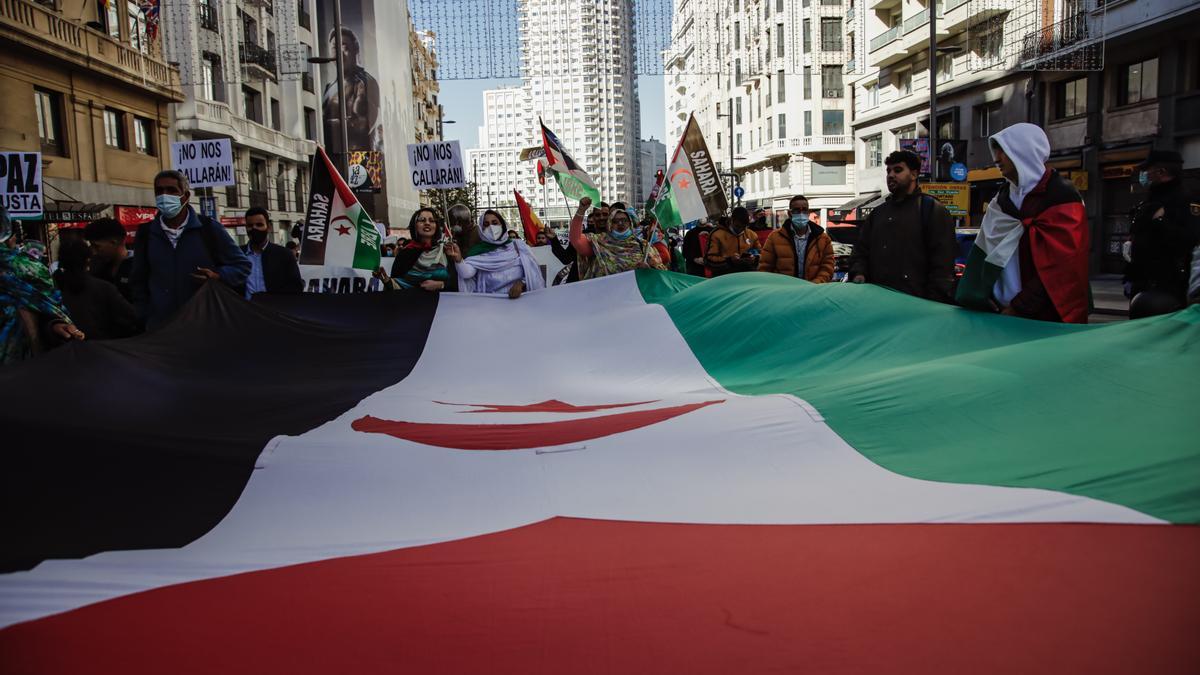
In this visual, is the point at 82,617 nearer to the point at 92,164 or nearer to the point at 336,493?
the point at 336,493

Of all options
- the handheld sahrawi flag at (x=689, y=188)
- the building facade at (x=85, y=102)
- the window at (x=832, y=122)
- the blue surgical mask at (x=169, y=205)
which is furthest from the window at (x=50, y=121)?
the window at (x=832, y=122)

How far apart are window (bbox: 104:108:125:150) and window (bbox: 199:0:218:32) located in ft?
29.5

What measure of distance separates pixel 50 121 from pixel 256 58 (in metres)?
17.9

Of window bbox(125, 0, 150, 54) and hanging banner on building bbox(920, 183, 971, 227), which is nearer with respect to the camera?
hanging banner on building bbox(920, 183, 971, 227)

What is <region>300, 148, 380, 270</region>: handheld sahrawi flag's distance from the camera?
8.30 meters

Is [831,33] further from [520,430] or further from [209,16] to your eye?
[520,430]

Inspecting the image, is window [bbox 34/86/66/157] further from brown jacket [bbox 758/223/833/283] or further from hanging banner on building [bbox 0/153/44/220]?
brown jacket [bbox 758/223/833/283]

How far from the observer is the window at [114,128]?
25328 mm

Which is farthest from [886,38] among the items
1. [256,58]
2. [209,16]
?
[209,16]

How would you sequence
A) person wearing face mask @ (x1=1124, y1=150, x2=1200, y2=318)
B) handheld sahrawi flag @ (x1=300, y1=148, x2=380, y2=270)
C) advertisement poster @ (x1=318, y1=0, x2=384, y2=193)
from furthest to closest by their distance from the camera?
advertisement poster @ (x1=318, y1=0, x2=384, y2=193) → handheld sahrawi flag @ (x1=300, y1=148, x2=380, y2=270) → person wearing face mask @ (x1=1124, y1=150, x2=1200, y2=318)

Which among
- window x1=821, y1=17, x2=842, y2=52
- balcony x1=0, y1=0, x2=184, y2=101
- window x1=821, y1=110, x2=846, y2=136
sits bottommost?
balcony x1=0, y1=0, x2=184, y2=101

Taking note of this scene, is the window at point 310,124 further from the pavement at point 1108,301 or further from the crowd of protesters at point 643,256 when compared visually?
the crowd of protesters at point 643,256

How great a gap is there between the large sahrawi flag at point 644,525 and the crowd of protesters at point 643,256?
656 millimetres

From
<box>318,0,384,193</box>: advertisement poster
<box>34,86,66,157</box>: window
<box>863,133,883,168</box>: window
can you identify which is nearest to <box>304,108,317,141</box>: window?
<box>318,0,384,193</box>: advertisement poster
